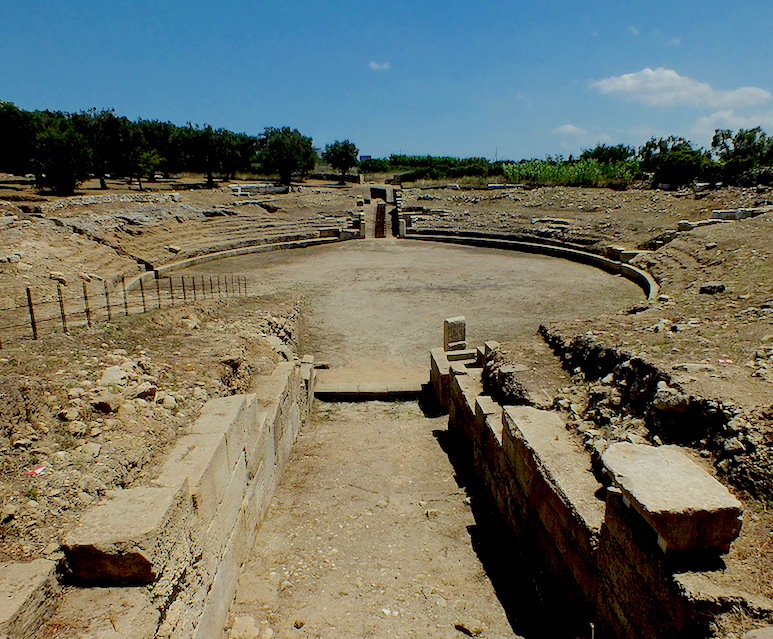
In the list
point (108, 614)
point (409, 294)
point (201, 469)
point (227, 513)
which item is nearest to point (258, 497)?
point (227, 513)

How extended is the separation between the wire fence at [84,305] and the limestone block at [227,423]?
3.52m

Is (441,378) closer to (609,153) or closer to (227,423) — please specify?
(227,423)

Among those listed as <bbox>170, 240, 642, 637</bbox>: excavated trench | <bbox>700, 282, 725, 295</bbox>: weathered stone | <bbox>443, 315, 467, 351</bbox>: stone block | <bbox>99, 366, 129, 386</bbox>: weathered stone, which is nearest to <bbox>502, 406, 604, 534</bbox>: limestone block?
<bbox>170, 240, 642, 637</bbox>: excavated trench

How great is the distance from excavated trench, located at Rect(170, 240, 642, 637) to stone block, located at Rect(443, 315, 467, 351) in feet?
3.30

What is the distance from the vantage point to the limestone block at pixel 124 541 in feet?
11.9

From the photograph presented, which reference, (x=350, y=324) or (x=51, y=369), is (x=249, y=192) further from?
(x=51, y=369)

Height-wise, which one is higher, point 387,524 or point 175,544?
point 175,544

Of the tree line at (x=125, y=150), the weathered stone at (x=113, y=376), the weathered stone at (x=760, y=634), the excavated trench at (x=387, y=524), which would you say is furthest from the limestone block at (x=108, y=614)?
the tree line at (x=125, y=150)

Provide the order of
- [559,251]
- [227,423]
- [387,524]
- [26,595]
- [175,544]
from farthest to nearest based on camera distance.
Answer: [559,251] → [387,524] → [227,423] → [175,544] → [26,595]

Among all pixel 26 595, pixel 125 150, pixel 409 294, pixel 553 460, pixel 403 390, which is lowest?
pixel 403 390

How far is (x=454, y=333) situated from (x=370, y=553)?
623 cm

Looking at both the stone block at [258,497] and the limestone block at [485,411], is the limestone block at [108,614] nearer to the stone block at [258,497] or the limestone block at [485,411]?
the stone block at [258,497]

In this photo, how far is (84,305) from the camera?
1312 centimetres

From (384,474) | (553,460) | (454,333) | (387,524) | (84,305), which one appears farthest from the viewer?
(84,305)
